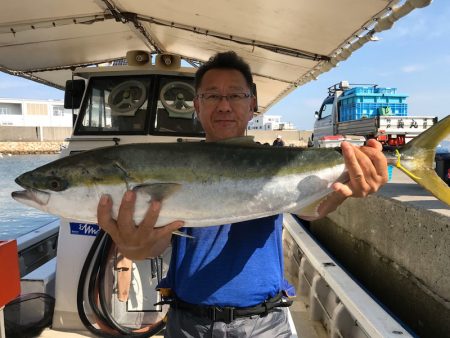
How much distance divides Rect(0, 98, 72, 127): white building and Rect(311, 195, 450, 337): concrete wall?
208 ft

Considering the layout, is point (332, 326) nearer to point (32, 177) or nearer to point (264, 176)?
point (264, 176)

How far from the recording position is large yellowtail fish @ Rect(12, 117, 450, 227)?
1.96m

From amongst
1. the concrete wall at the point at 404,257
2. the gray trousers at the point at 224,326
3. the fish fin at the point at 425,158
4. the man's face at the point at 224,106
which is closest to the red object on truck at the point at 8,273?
the gray trousers at the point at 224,326

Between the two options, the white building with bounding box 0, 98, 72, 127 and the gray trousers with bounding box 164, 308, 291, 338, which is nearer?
the gray trousers with bounding box 164, 308, 291, 338

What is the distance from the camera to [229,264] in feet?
6.75

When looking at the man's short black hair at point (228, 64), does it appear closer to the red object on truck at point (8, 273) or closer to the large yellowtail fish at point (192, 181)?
the large yellowtail fish at point (192, 181)

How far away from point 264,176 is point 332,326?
2557mm

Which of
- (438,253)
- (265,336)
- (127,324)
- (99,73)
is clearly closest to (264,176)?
(265,336)

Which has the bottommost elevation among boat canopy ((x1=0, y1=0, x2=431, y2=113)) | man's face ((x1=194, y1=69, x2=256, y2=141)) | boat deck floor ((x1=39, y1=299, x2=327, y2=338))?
boat deck floor ((x1=39, y1=299, x2=327, y2=338))

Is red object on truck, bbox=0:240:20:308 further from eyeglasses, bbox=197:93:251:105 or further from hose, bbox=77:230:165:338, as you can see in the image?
eyeglasses, bbox=197:93:251:105

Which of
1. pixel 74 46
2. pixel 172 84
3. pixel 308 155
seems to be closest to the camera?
pixel 308 155

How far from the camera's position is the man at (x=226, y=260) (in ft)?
6.44

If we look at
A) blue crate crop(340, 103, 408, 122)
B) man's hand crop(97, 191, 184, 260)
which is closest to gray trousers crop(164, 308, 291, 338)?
man's hand crop(97, 191, 184, 260)

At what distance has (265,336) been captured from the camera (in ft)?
6.79
